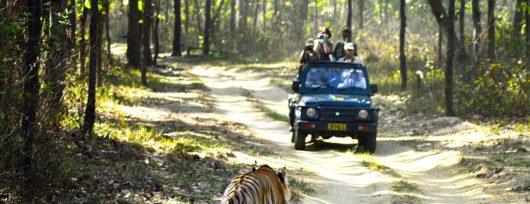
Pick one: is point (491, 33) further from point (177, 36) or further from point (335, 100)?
point (177, 36)

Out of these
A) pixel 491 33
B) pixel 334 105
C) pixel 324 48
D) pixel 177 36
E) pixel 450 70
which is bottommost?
pixel 334 105

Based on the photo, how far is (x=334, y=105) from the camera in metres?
14.2

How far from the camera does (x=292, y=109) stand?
15.8m

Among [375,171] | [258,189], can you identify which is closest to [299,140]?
[375,171]

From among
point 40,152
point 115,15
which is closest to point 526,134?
point 40,152

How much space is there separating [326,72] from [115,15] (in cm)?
5300

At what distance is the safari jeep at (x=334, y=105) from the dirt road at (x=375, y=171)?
404 mm

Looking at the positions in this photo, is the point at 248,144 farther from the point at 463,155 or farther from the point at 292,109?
the point at 463,155

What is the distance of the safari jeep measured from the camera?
1409 cm

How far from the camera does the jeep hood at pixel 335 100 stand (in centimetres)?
1420

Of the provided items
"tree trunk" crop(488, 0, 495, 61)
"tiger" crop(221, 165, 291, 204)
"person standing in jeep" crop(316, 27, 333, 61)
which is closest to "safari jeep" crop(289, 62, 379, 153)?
"person standing in jeep" crop(316, 27, 333, 61)

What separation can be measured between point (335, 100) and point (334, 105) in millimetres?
149

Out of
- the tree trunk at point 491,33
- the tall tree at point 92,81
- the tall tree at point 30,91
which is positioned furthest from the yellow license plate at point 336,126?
the tree trunk at point 491,33

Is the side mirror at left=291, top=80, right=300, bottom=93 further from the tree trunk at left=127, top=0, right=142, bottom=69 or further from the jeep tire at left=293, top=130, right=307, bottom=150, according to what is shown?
the tree trunk at left=127, top=0, right=142, bottom=69
